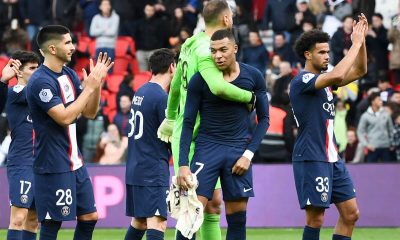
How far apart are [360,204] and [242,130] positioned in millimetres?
6596

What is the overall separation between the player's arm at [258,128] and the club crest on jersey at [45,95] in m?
1.74

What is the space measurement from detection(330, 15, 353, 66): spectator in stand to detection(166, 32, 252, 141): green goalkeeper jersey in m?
9.97

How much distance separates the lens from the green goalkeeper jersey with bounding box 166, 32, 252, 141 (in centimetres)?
959

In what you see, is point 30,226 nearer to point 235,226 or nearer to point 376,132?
point 235,226

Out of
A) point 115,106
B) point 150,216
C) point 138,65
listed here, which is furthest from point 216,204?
point 138,65

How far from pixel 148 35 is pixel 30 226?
10.3 metres

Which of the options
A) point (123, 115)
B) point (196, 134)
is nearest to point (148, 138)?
point (196, 134)

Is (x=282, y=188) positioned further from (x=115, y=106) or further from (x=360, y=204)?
(x=115, y=106)

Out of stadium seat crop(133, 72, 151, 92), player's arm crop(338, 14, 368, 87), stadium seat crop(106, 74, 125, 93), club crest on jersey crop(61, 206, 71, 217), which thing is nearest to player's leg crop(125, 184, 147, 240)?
club crest on jersey crop(61, 206, 71, 217)

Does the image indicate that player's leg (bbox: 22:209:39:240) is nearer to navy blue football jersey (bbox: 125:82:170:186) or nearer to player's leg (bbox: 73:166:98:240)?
navy blue football jersey (bbox: 125:82:170:186)

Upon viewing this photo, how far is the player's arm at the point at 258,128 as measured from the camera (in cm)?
970

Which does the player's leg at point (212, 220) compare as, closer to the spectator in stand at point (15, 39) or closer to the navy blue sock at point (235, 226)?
the navy blue sock at point (235, 226)

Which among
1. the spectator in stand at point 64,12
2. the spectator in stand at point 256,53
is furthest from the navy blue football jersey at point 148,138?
the spectator in stand at point 64,12

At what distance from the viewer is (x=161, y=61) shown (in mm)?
11141
